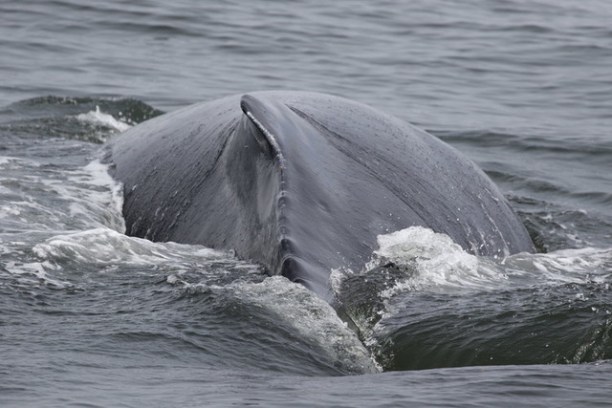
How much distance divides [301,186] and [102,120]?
6.11 meters

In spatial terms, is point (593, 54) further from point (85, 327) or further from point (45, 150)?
point (85, 327)

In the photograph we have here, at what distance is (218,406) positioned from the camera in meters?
4.13

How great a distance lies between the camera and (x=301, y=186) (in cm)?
567

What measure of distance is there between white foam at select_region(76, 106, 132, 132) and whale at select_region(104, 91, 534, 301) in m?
3.10

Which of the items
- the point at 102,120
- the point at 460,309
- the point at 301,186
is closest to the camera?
the point at 460,309

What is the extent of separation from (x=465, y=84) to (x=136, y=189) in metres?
9.22

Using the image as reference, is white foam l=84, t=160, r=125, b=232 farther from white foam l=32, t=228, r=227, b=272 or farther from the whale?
white foam l=32, t=228, r=227, b=272

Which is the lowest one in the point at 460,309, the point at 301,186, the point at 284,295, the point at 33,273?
the point at 33,273

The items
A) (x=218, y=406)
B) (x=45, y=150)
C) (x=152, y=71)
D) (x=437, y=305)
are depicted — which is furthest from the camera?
(x=152, y=71)

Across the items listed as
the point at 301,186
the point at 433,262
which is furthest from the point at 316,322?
the point at 433,262

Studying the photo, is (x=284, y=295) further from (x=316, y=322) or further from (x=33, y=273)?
(x=33, y=273)

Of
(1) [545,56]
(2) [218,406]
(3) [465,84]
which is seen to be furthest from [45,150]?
(1) [545,56]

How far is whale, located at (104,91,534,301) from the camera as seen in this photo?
548 cm

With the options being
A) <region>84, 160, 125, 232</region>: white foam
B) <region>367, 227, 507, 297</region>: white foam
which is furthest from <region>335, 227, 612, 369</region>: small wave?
<region>84, 160, 125, 232</region>: white foam
